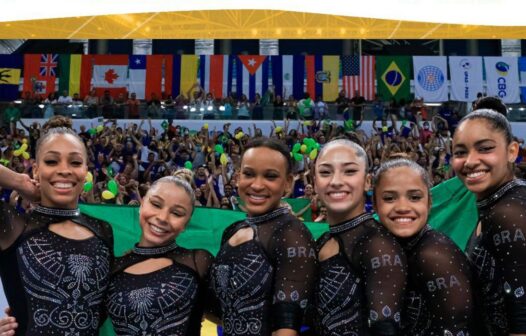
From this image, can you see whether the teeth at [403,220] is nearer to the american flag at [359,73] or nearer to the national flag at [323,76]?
the national flag at [323,76]

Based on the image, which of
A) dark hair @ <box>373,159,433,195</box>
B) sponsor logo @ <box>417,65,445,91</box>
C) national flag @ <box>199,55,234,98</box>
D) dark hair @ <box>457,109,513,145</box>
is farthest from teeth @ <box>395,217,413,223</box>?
national flag @ <box>199,55,234,98</box>

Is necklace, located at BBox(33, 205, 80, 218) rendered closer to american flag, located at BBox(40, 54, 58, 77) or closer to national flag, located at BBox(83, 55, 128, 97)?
national flag, located at BBox(83, 55, 128, 97)

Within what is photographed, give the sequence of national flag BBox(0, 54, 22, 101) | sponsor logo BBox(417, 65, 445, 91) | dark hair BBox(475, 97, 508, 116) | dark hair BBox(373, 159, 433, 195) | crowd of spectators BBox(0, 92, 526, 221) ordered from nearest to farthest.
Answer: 1. dark hair BBox(373, 159, 433, 195)
2. dark hair BBox(475, 97, 508, 116)
3. crowd of spectators BBox(0, 92, 526, 221)
4. sponsor logo BBox(417, 65, 445, 91)
5. national flag BBox(0, 54, 22, 101)

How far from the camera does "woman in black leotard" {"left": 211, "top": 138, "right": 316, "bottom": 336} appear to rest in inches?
101

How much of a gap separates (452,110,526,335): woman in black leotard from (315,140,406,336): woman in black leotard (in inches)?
13.9

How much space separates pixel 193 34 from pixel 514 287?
35.4ft

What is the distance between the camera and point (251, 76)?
1895cm

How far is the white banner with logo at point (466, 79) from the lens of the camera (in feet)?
59.6

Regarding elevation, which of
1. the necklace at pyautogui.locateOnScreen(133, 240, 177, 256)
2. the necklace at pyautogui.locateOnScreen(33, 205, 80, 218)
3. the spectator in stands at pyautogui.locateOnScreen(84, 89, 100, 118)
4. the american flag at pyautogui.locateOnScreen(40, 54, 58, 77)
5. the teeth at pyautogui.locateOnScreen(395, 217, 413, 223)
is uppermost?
the american flag at pyautogui.locateOnScreen(40, 54, 58, 77)

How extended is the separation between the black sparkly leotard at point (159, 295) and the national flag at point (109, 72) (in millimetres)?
16818

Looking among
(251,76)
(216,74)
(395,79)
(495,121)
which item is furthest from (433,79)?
(495,121)

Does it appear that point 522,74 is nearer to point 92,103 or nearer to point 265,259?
point 92,103

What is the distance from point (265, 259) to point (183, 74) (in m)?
16.9

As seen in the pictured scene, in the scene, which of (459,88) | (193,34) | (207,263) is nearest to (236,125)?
(193,34)
